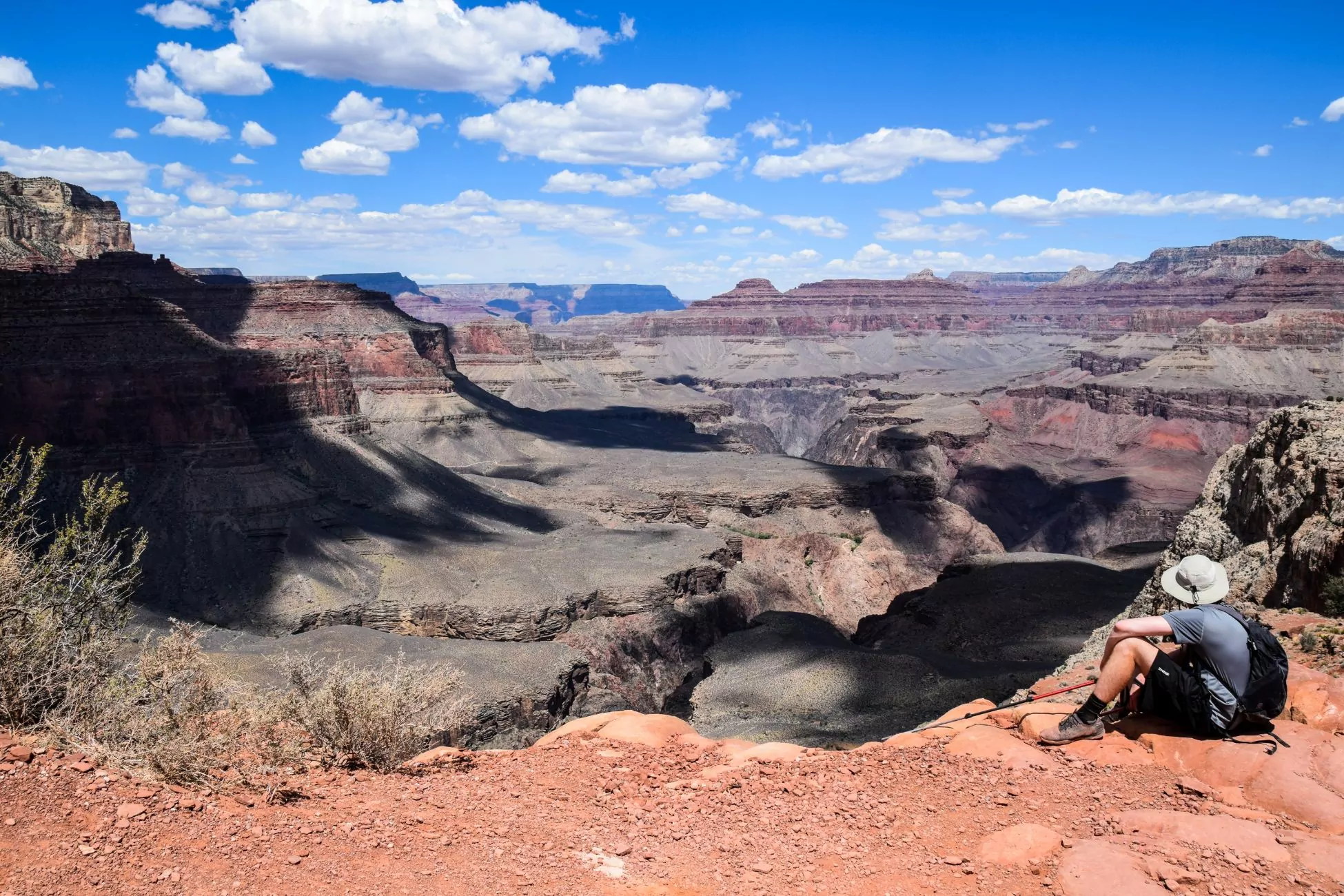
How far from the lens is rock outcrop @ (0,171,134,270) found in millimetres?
57906

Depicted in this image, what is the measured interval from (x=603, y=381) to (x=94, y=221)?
69219mm

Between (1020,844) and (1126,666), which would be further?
(1126,666)

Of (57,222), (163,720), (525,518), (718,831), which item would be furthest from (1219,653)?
(57,222)

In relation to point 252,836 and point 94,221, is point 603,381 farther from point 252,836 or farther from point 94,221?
point 252,836

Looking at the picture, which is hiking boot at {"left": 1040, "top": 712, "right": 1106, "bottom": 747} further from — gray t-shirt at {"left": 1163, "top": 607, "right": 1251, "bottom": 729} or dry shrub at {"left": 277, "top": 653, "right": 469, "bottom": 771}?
dry shrub at {"left": 277, "top": 653, "right": 469, "bottom": 771}

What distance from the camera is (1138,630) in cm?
895

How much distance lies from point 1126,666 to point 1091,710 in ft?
1.74

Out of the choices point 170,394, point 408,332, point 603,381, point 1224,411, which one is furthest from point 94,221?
point 1224,411

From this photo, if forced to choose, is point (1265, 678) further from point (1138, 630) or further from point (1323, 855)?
point (1323, 855)

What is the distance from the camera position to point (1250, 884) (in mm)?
6633

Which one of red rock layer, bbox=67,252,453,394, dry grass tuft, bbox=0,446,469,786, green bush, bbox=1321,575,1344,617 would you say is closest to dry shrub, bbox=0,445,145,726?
Answer: dry grass tuft, bbox=0,446,469,786

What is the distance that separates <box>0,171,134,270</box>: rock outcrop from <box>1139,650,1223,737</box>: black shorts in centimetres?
5986

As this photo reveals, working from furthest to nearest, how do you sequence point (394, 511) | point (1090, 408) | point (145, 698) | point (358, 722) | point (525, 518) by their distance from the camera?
point (1090, 408), point (525, 518), point (394, 511), point (145, 698), point (358, 722)

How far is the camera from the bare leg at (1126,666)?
9008mm
